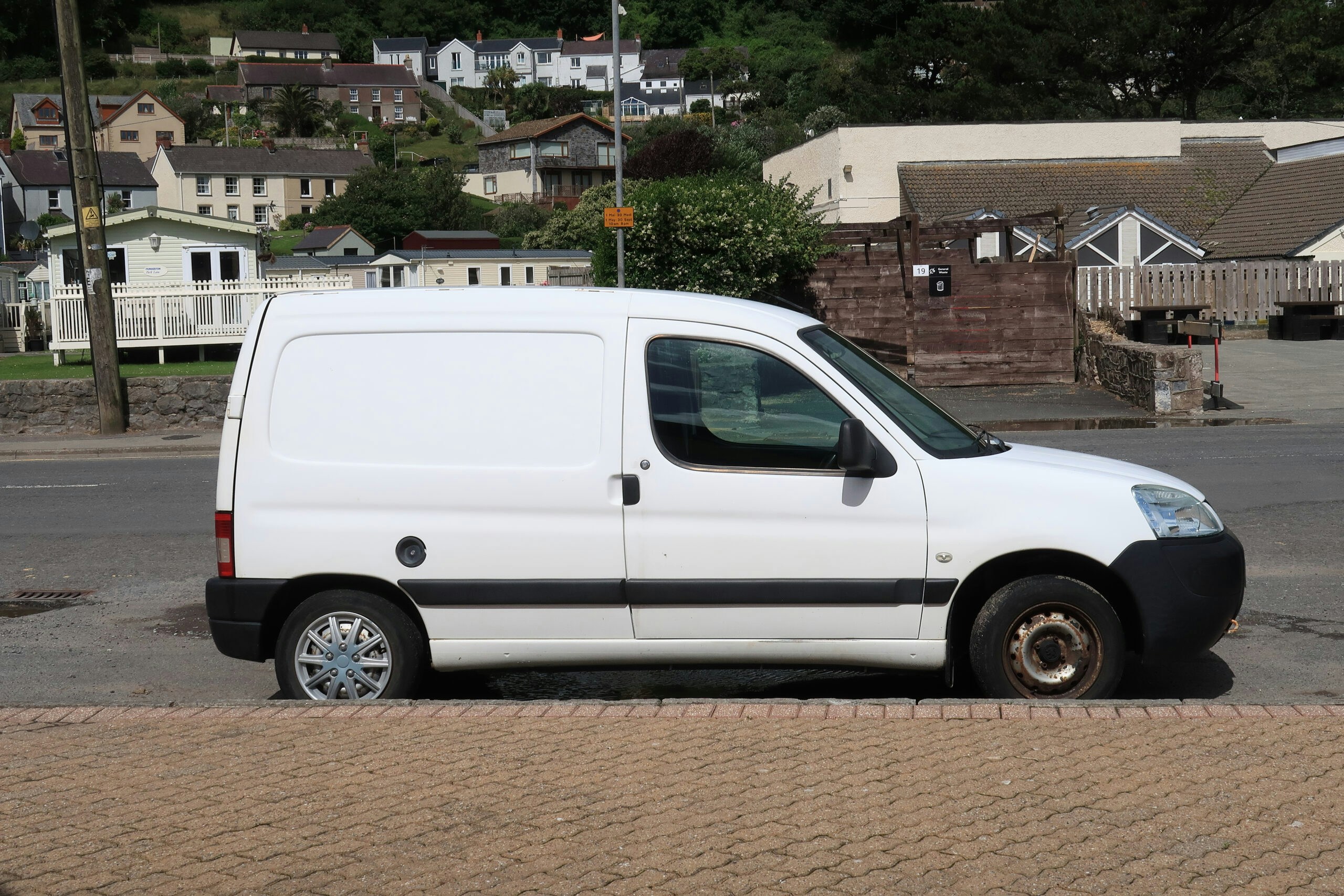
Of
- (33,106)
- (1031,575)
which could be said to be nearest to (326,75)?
(33,106)

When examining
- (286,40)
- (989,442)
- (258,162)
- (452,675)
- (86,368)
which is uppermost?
(286,40)

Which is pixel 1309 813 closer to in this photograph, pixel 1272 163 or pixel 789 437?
pixel 789 437

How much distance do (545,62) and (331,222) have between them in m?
103

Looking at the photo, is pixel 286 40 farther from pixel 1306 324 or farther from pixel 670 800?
pixel 670 800

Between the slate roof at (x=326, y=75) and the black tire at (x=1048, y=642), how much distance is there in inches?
6802

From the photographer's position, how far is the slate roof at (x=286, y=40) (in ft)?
614

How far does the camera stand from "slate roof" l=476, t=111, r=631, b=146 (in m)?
122

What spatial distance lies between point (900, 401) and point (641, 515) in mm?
1354

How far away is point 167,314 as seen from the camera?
101ft

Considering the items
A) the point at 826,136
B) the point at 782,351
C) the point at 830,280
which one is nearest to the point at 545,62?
the point at 826,136

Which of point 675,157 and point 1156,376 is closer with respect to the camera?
point 1156,376

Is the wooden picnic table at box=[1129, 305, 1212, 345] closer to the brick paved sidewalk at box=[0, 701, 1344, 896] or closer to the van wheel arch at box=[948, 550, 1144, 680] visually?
the van wheel arch at box=[948, 550, 1144, 680]

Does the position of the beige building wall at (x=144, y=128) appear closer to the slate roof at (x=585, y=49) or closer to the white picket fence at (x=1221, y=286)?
the slate roof at (x=585, y=49)

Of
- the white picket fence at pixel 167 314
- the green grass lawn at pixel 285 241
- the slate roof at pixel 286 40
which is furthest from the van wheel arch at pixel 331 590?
the slate roof at pixel 286 40
